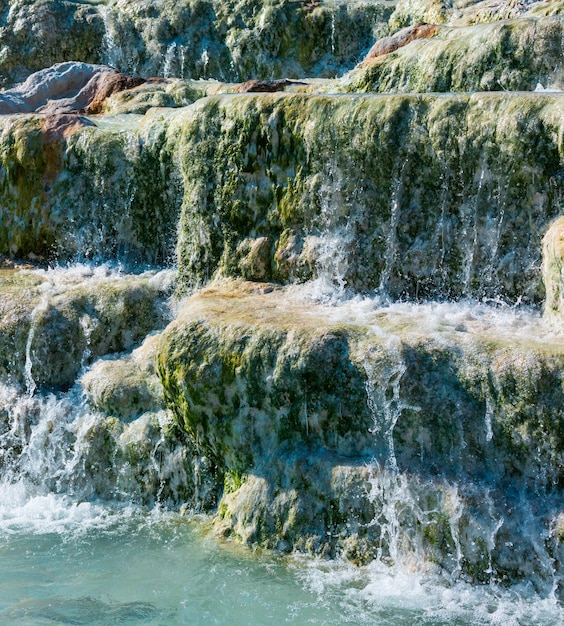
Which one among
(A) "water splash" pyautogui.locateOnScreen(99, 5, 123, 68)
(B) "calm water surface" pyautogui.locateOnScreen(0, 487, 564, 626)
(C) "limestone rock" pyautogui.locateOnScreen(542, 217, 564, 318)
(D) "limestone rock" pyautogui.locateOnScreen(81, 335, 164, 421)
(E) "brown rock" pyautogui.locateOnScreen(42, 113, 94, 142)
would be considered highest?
(A) "water splash" pyautogui.locateOnScreen(99, 5, 123, 68)

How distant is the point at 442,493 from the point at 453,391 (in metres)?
0.89

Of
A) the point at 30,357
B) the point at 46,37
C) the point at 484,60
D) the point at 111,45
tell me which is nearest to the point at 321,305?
the point at 30,357

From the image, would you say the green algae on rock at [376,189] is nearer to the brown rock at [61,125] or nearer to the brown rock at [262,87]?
the brown rock at [262,87]

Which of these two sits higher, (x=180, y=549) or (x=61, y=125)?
(x=61, y=125)

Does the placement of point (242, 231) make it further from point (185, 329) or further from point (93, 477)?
point (93, 477)

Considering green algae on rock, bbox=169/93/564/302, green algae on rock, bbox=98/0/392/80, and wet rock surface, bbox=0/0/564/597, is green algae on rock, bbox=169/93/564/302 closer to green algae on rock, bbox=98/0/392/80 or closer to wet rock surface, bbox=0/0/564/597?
wet rock surface, bbox=0/0/564/597

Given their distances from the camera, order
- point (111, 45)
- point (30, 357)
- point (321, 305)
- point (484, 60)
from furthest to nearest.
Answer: point (111, 45)
point (484, 60)
point (30, 357)
point (321, 305)

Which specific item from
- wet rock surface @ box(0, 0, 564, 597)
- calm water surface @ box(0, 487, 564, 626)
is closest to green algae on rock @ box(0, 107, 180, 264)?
wet rock surface @ box(0, 0, 564, 597)

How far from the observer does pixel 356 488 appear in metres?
8.01

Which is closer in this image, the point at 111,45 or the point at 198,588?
the point at 198,588

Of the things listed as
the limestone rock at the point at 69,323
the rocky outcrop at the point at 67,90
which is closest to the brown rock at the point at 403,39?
the rocky outcrop at the point at 67,90

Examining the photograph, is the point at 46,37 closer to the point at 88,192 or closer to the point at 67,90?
the point at 67,90

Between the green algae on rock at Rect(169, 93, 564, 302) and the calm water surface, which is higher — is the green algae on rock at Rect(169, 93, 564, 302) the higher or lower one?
the higher one

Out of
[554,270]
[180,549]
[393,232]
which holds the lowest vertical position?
[180,549]
